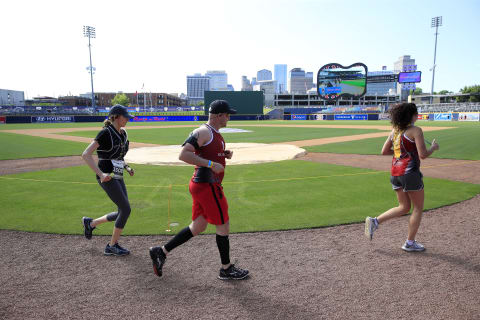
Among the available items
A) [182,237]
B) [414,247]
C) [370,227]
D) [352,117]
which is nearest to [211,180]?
[182,237]

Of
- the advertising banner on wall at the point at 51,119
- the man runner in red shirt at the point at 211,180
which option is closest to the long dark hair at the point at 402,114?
the man runner in red shirt at the point at 211,180

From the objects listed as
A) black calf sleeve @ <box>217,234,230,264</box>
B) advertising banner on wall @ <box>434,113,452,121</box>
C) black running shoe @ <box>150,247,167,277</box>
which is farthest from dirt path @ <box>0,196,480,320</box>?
advertising banner on wall @ <box>434,113,452,121</box>

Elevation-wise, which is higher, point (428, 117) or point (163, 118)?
point (428, 117)

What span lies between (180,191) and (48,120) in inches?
2181

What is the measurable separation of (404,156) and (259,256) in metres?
2.63

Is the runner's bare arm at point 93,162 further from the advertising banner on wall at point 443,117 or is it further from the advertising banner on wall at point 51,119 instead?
the advertising banner on wall at point 443,117

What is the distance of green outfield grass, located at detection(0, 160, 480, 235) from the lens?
20.6ft

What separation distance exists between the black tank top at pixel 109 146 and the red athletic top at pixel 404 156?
4.16 metres

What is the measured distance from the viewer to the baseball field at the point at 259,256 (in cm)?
353

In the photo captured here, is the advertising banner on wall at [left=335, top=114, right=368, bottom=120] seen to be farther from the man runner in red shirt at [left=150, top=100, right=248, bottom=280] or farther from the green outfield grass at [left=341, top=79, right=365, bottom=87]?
the man runner in red shirt at [left=150, top=100, right=248, bottom=280]

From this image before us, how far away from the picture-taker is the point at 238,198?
26.4 ft

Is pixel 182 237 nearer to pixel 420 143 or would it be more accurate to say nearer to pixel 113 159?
pixel 113 159

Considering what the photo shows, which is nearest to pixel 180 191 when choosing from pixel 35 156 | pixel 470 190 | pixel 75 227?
pixel 75 227

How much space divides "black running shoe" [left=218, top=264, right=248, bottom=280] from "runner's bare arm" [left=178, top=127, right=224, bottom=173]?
136 centimetres
